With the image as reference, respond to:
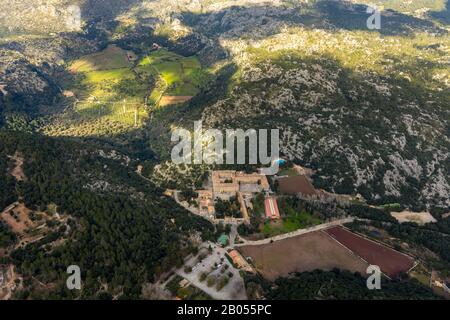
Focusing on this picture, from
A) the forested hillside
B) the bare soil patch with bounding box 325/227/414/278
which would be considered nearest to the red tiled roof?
the bare soil patch with bounding box 325/227/414/278

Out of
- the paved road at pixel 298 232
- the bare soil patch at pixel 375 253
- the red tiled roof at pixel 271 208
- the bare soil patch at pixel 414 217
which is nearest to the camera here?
the bare soil patch at pixel 375 253

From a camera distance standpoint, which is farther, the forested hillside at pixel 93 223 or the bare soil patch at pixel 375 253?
the bare soil patch at pixel 375 253

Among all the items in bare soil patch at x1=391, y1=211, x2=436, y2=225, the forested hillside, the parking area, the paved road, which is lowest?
bare soil patch at x1=391, y1=211, x2=436, y2=225

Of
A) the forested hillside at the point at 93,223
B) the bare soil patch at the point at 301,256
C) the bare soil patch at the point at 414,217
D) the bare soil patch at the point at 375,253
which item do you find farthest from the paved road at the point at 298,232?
the bare soil patch at the point at 414,217

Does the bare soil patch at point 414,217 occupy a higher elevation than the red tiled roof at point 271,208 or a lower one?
lower

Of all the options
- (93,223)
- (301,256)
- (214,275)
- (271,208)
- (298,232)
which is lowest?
(301,256)

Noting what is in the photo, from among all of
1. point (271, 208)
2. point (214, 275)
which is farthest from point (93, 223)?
point (271, 208)

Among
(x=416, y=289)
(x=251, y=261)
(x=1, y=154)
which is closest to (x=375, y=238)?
(x=416, y=289)

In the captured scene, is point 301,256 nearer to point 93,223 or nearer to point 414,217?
point 414,217

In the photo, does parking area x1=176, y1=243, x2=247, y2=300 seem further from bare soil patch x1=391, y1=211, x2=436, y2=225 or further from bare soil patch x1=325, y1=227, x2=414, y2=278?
bare soil patch x1=391, y1=211, x2=436, y2=225

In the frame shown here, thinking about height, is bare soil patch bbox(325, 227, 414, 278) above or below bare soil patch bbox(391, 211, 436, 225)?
above

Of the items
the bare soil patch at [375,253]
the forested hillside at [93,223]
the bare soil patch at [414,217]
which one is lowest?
the bare soil patch at [414,217]

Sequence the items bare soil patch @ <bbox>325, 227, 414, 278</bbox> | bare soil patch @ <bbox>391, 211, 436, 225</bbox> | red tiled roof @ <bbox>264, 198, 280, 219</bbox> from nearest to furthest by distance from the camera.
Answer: bare soil patch @ <bbox>325, 227, 414, 278</bbox> → red tiled roof @ <bbox>264, 198, 280, 219</bbox> → bare soil patch @ <bbox>391, 211, 436, 225</bbox>

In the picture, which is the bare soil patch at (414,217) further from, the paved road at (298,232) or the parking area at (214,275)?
the parking area at (214,275)
